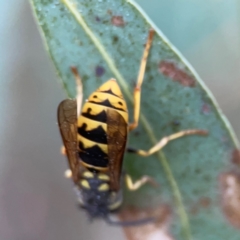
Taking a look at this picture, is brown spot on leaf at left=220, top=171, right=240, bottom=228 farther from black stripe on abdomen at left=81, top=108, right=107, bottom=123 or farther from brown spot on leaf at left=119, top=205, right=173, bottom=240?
black stripe on abdomen at left=81, top=108, right=107, bottom=123

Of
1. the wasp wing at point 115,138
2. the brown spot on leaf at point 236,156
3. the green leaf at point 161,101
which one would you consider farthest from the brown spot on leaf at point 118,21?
the brown spot on leaf at point 236,156

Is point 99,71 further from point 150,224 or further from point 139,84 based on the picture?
point 150,224

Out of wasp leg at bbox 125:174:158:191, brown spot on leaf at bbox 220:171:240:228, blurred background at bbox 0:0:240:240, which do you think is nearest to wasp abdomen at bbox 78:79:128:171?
wasp leg at bbox 125:174:158:191

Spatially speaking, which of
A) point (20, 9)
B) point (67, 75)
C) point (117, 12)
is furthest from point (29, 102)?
point (117, 12)

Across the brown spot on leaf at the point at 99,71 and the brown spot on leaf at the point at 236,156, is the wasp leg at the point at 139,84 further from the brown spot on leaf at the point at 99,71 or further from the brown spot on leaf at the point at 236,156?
the brown spot on leaf at the point at 236,156

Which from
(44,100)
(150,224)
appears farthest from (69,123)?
(44,100)

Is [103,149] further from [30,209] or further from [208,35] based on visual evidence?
[30,209]
